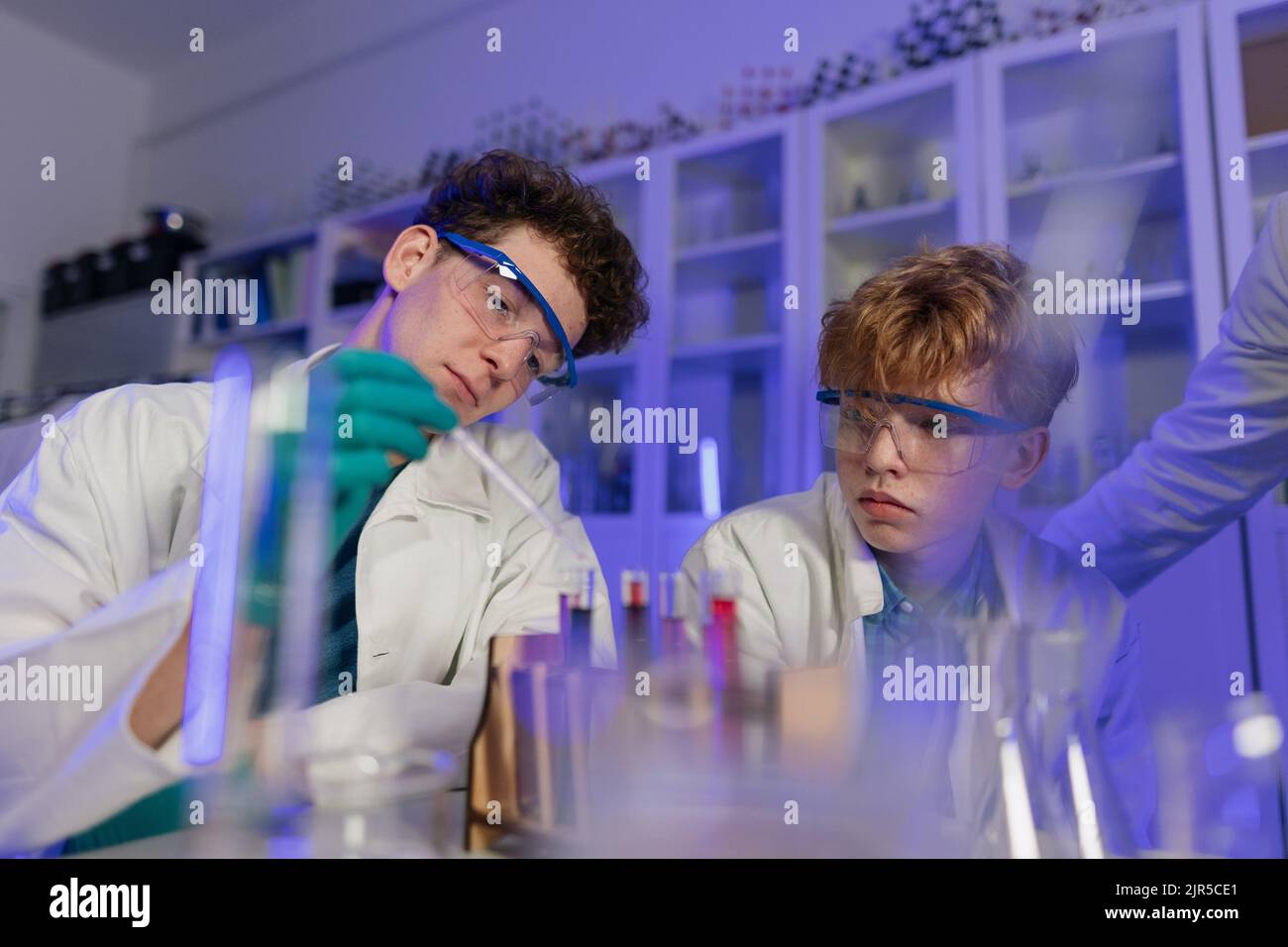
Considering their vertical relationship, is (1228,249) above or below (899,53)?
below

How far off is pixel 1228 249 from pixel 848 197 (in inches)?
34.8

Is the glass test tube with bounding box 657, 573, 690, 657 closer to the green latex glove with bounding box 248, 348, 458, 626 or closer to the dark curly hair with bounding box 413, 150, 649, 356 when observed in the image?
the green latex glove with bounding box 248, 348, 458, 626

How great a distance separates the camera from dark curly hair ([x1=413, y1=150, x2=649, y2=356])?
104cm

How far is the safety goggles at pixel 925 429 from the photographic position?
0.94 meters

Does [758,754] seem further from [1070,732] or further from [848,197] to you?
[848,197]

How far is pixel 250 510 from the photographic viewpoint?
0.70 metres

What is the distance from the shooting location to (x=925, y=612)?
40.4 inches

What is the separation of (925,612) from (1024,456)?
237 millimetres

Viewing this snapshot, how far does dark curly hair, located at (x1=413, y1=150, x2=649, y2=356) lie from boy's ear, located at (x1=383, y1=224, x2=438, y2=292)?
2 centimetres

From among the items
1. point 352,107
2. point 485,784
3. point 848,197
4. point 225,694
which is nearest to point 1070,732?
point 485,784

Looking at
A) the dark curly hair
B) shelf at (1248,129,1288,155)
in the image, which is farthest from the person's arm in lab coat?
shelf at (1248,129,1288,155)

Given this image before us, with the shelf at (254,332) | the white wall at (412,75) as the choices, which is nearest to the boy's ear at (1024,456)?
the white wall at (412,75)

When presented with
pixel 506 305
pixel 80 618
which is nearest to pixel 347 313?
pixel 506 305

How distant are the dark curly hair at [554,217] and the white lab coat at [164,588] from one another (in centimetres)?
24
